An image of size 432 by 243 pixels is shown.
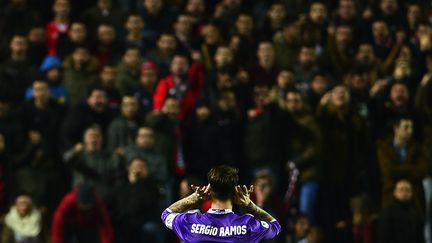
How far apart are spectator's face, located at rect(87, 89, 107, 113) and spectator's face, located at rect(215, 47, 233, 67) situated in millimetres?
1768

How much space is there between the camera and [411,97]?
1783 centimetres

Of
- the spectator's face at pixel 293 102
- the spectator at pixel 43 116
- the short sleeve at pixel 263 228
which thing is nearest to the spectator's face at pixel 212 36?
the spectator's face at pixel 293 102

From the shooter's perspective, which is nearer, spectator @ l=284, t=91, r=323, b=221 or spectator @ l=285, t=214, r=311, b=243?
spectator @ l=285, t=214, r=311, b=243

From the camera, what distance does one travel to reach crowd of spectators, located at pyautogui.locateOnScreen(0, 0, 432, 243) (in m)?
16.7

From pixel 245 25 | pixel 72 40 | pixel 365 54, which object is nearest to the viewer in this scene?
pixel 72 40

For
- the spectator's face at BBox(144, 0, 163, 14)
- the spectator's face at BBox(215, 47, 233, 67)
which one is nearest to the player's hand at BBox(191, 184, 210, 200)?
the spectator's face at BBox(215, 47, 233, 67)

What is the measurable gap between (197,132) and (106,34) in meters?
2.27

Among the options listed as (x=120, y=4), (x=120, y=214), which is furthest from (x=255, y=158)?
(x=120, y=4)

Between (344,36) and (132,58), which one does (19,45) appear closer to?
(132,58)

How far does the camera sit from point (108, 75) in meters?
17.5

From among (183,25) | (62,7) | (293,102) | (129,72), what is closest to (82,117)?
(129,72)

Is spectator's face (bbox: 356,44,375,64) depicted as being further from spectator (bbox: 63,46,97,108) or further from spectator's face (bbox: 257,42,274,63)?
spectator (bbox: 63,46,97,108)

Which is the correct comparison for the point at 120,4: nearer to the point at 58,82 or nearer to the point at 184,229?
the point at 58,82

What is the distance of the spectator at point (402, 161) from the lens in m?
16.8
